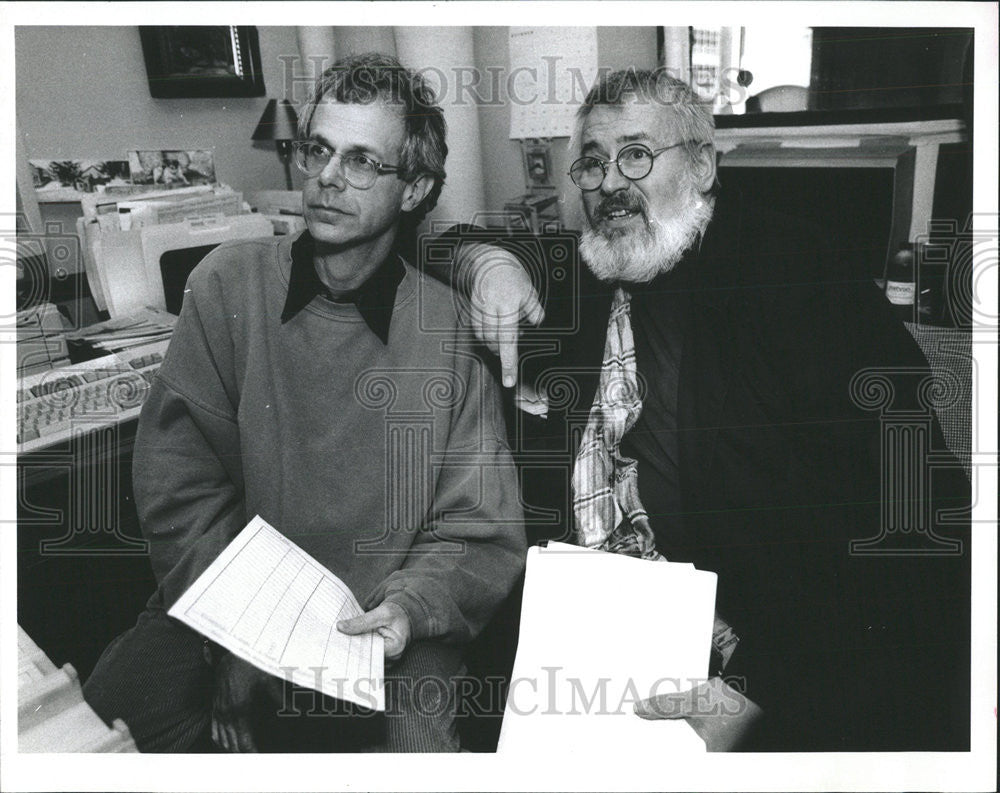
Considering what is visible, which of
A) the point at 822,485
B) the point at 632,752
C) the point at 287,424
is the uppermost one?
the point at 287,424

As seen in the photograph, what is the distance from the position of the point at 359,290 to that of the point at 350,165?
0.17 meters

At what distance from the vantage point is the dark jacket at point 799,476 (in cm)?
108

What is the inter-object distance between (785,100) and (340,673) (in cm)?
103

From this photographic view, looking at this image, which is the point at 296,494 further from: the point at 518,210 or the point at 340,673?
the point at 518,210

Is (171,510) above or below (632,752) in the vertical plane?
above

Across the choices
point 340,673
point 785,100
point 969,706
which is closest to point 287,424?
point 340,673

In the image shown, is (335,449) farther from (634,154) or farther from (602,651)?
(634,154)

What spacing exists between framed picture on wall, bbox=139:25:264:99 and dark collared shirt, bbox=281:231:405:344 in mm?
244

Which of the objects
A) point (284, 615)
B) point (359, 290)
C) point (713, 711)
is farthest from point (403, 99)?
point (713, 711)

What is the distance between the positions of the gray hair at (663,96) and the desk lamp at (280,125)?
1.39 ft

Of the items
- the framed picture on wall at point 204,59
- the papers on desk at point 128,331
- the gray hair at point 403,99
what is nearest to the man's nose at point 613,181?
the gray hair at point 403,99

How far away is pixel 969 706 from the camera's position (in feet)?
3.75

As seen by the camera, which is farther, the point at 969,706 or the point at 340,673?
the point at 969,706

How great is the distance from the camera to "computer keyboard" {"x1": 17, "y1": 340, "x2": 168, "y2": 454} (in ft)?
3.66
